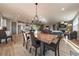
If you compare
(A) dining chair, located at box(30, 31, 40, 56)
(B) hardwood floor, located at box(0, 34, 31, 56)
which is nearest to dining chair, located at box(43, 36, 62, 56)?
(A) dining chair, located at box(30, 31, 40, 56)

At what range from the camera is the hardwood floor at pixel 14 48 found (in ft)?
6.50

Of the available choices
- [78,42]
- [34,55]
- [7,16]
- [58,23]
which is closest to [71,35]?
[78,42]

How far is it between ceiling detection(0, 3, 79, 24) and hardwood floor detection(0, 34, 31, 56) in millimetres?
372

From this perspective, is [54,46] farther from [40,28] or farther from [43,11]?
[43,11]

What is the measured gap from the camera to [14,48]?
2021mm

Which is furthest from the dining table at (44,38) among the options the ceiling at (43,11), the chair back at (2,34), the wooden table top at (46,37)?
the chair back at (2,34)

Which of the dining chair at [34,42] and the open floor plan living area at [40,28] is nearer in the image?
the open floor plan living area at [40,28]

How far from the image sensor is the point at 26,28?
2.02 metres

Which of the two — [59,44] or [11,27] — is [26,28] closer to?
[11,27]

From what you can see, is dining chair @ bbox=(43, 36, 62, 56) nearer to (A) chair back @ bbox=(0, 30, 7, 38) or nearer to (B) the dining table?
(B) the dining table

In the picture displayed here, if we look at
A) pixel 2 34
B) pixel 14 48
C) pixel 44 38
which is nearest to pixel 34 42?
pixel 44 38

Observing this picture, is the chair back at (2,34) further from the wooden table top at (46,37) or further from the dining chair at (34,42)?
the wooden table top at (46,37)

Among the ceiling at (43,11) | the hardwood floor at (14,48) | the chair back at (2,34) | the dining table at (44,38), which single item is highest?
the ceiling at (43,11)

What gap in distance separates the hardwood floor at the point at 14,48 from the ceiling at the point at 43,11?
1.22 feet
